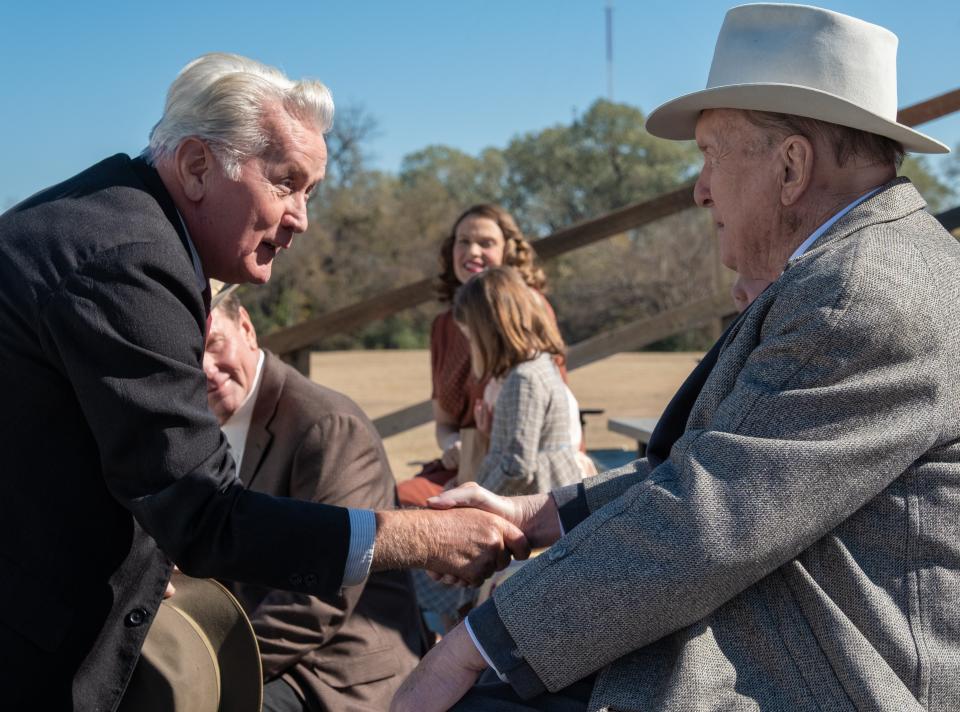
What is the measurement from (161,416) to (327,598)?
943mm

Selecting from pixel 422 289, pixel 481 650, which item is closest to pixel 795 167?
pixel 481 650

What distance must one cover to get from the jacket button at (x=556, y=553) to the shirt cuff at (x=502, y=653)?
5.1 inches

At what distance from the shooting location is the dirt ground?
34.9 ft

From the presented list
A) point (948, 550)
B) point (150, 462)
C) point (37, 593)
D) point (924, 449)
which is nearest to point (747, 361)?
point (924, 449)

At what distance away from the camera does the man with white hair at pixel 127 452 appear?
1.89m

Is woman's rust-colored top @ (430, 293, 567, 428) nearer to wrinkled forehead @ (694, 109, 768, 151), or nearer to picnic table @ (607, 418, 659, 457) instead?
picnic table @ (607, 418, 659, 457)

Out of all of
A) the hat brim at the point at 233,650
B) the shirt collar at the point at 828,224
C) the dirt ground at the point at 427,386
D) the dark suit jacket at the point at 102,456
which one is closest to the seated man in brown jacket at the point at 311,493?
the hat brim at the point at 233,650

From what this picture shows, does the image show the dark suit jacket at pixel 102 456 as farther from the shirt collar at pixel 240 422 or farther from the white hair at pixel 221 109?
the shirt collar at pixel 240 422

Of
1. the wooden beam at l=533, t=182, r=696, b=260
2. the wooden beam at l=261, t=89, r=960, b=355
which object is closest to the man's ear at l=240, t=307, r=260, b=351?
the wooden beam at l=261, t=89, r=960, b=355

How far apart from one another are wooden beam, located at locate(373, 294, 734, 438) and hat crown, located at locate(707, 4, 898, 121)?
3351 millimetres

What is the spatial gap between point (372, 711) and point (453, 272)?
10.9 ft

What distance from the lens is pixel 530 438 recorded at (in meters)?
4.00

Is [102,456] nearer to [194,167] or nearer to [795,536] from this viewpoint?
[194,167]

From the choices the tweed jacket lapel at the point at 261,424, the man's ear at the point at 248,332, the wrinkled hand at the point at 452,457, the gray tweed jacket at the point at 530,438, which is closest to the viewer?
the tweed jacket lapel at the point at 261,424
